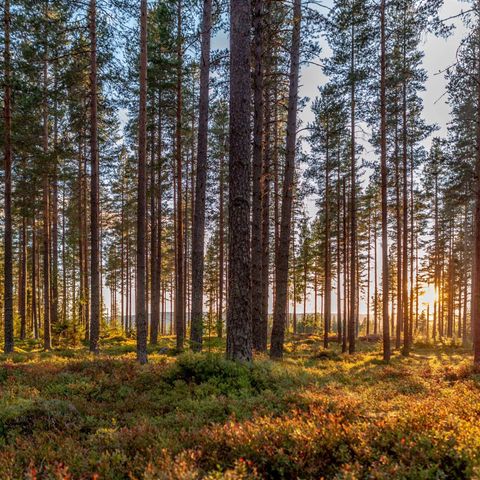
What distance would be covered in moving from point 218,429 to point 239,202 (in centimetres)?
500

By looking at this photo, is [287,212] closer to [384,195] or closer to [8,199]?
[384,195]

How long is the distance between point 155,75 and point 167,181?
9.69 metres

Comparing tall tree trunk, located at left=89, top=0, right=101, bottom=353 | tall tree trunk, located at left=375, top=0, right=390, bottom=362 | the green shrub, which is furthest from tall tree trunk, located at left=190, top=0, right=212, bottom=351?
tall tree trunk, located at left=375, top=0, right=390, bottom=362

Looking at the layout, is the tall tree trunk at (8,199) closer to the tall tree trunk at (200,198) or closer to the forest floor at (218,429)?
the forest floor at (218,429)

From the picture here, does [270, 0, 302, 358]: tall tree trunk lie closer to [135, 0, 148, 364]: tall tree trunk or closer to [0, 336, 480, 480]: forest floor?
[0, 336, 480, 480]: forest floor

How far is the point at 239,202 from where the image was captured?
852 cm

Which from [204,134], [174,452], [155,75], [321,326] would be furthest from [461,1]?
[321,326]

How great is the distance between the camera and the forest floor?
3.74 meters

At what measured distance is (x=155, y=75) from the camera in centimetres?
1802

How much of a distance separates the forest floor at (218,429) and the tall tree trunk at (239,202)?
835 mm

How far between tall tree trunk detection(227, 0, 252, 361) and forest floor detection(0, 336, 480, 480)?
83 cm

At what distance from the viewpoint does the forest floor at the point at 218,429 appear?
12.3 feet

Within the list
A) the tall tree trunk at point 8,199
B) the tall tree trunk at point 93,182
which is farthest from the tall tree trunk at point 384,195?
the tall tree trunk at point 8,199

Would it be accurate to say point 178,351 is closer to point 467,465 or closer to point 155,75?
point 155,75
